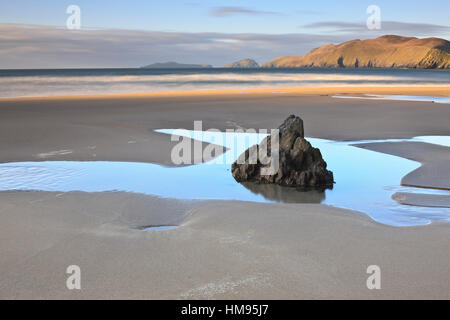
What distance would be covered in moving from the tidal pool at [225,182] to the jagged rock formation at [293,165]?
164 millimetres

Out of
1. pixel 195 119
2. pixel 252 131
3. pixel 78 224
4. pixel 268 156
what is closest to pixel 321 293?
pixel 78 224

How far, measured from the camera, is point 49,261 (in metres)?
3.38

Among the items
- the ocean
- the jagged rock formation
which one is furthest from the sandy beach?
the ocean

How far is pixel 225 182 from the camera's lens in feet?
19.5

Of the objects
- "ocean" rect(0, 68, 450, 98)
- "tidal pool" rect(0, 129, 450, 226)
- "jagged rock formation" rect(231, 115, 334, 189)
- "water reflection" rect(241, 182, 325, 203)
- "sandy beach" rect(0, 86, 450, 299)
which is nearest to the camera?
"sandy beach" rect(0, 86, 450, 299)

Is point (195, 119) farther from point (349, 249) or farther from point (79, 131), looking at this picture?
point (349, 249)

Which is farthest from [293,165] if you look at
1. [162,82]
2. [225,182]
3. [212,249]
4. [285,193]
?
[162,82]

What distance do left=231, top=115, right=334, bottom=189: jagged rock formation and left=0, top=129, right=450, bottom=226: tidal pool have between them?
0.16 metres

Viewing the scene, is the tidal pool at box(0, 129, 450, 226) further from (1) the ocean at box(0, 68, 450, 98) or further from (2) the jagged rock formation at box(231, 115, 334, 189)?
(1) the ocean at box(0, 68, 450, 98)

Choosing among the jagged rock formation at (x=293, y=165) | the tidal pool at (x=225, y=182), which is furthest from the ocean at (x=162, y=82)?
the jagged rock formation at (x=293, y=165)

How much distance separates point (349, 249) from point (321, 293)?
81 cm

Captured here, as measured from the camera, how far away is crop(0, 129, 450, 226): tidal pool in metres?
4.85

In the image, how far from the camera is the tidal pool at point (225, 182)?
15.9ft

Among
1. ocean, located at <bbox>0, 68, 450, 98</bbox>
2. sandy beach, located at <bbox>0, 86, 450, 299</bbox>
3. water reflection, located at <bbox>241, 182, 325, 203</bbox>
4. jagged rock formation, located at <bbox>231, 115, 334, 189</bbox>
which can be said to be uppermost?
ocean, located at <bbox>0, 68, 450, 98</bbox>
